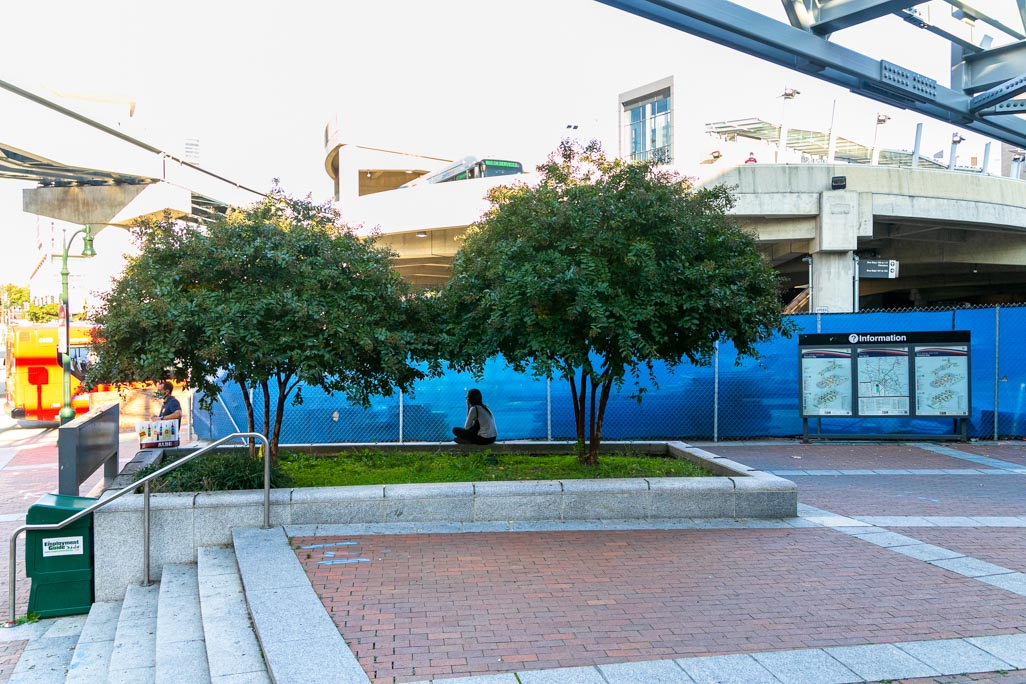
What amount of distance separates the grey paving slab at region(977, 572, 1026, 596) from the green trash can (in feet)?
24.4

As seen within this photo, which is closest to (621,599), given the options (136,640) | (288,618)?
(288,618)

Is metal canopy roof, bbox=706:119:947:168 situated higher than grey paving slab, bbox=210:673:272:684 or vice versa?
metal canopy roof, bbox=706:119:947:168

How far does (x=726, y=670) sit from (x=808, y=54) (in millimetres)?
6293

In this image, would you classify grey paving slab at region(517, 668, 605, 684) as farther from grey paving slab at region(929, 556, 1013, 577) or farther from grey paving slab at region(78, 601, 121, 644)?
grey paving slab at region(929, 556, 1013, 577)

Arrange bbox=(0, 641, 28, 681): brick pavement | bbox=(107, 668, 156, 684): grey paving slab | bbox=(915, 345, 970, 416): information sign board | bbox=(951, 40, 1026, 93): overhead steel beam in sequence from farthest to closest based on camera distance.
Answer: bbox=(915, 345, 970, 416): information sign board
bbox=(951, 40, 1026, 93): overhead steel beam
bbox=(0, 641, 28, 681): brick pavement
bbox=(107, 668, 156, 684): grey paving slab

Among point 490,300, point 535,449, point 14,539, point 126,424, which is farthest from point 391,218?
point 14,539

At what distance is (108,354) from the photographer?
25.9 ft

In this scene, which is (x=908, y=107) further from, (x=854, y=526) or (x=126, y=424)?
(x=126, y=424)

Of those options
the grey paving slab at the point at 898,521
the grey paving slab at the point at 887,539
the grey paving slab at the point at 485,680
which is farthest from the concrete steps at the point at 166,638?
the grey paving slab at the point at 898,521

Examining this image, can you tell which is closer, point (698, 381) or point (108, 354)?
point (108, 354)

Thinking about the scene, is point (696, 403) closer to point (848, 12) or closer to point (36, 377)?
point (848, 12)

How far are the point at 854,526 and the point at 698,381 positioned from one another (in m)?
6.88

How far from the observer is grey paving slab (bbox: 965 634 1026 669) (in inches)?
181

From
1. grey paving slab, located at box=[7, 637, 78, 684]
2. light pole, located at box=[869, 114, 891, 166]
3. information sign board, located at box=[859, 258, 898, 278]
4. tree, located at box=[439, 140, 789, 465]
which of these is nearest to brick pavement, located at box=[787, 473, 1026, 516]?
tree, located at box=[439, 140, 789, 465]
